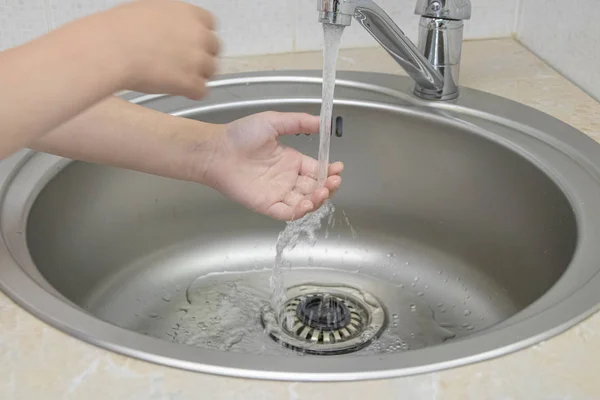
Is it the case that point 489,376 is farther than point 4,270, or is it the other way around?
point 4,270

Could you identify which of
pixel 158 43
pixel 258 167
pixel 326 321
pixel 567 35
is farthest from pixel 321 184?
pixel 567 35

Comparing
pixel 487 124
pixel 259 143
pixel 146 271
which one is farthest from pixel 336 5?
pixel 146 271

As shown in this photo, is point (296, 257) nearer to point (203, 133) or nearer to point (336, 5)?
point (203, 133)

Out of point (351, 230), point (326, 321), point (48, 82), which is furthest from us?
point (351, 230)

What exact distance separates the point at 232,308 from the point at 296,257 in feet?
0.42

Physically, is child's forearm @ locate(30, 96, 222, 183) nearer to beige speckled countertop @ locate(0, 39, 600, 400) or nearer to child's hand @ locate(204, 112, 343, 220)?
child's hand @ locate(204, 112, 343, 220)

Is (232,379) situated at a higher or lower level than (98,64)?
lower

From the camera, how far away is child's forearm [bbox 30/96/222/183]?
2.42 feet

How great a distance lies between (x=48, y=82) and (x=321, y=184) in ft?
1.13

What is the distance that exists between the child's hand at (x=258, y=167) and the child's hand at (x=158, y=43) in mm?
215

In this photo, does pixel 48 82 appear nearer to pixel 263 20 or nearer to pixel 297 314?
pixel 297 314

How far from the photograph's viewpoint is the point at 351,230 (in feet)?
3.29

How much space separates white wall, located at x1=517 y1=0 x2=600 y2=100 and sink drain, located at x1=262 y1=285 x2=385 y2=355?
392mm

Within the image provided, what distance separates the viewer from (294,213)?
0.76m
